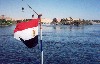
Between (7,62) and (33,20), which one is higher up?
(33,20)

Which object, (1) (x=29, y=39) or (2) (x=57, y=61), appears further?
(2) (x=57, y=61)

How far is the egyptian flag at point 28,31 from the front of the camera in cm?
1402

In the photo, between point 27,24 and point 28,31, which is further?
point 28,31

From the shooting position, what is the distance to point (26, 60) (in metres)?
34.0

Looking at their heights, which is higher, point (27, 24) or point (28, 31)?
point (27, 24)

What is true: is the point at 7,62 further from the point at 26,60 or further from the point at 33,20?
the point at 33,20

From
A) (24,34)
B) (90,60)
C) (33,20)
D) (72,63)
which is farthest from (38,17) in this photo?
(90,60)

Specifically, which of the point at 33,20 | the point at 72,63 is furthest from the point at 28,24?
the point at 72,63

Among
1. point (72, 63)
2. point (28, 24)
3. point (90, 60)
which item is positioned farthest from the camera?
point (90, 60)

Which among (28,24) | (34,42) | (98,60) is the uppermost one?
(28,24)

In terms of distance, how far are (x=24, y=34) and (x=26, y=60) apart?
2018 cm

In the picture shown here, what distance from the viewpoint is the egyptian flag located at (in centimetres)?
1402

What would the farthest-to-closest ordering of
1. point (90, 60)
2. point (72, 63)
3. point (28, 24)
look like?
point (90, 60) < point (72, 63) < point (28, 24)

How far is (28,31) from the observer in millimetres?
14117
